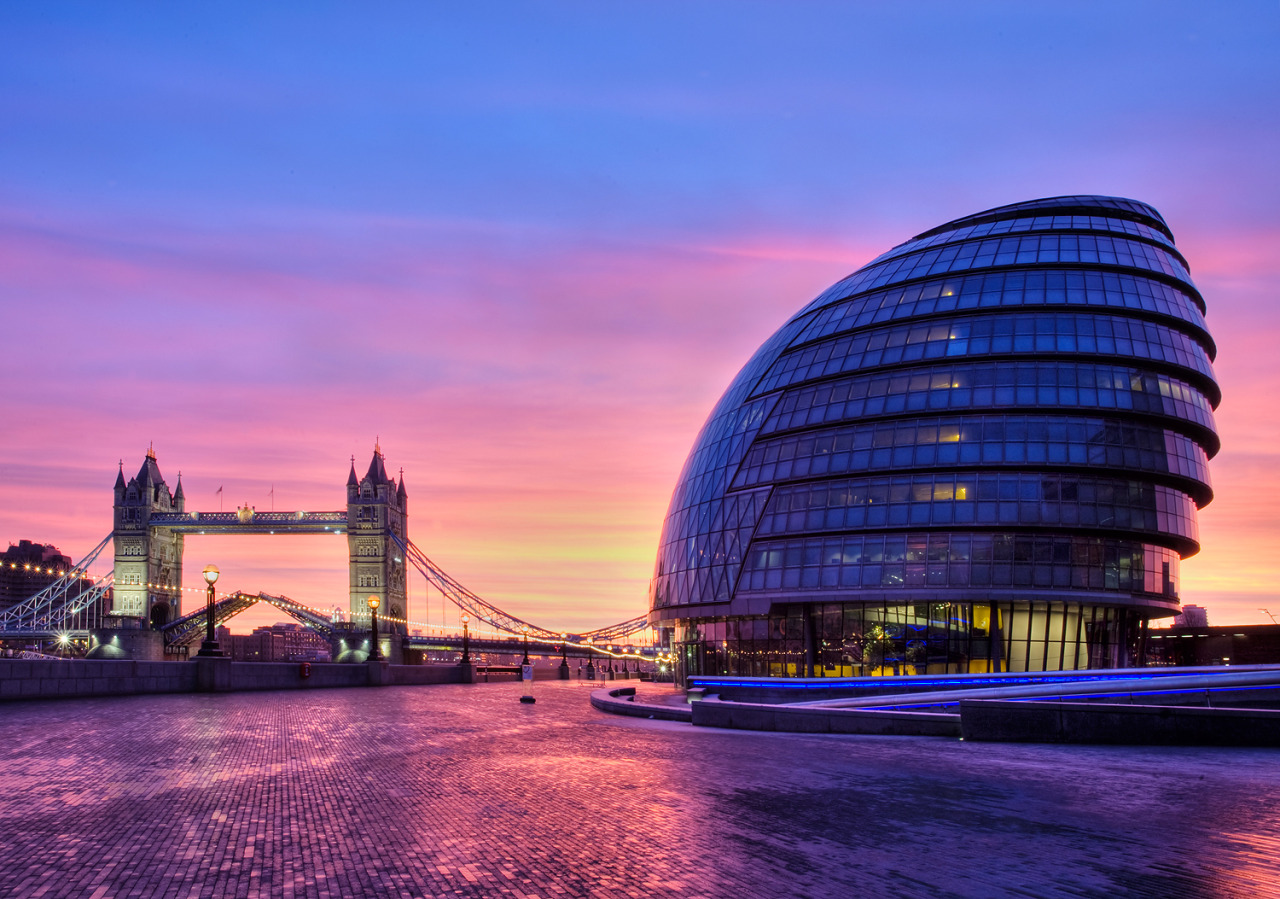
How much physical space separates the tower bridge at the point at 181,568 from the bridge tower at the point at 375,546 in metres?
0.19

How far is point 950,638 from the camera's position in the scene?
50.6 metres

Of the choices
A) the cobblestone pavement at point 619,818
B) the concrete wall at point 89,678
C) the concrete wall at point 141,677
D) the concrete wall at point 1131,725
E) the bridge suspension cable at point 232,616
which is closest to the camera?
the cobblestone pavement at point 619,818

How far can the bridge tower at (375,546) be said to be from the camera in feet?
583

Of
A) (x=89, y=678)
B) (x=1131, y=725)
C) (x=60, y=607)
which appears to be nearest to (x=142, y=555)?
(x=60, y=607)

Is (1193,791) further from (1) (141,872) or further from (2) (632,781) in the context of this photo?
(1) (141,872)

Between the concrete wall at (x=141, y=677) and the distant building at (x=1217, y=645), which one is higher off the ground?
the concrete wall at (x=141, y=677)

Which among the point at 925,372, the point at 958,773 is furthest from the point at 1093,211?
the point at 958,773

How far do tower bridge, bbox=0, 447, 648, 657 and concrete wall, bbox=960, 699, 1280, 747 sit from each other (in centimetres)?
13524

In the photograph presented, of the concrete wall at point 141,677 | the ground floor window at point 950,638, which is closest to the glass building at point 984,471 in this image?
the ground floor window at point 950,638

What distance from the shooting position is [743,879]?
914 centimetres

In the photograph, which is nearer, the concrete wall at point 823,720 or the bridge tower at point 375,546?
the concrete wall at point 823,720

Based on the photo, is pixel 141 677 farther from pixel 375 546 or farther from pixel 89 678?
pixel 375 546

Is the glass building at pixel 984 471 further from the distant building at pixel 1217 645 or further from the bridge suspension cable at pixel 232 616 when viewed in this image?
the bridge suspension cable at pixel 232 616

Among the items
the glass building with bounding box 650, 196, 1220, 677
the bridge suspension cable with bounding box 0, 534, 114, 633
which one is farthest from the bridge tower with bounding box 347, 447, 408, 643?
the glass building with bounding box 650, 196, 1220, 677
